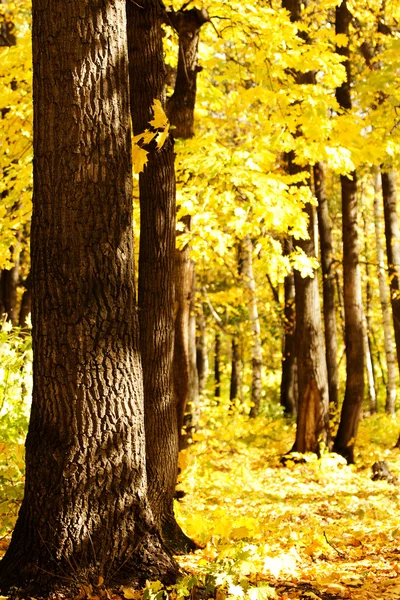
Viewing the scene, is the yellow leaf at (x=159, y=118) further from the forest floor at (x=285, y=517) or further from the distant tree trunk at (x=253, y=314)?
the distant tree trunk at (x=253, y=314)

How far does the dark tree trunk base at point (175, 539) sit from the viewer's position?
5.03 m

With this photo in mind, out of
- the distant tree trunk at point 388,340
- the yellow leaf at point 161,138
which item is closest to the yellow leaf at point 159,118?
the yellow leaf at point 161,138

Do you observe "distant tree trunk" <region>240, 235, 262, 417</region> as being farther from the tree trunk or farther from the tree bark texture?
the tree trunk

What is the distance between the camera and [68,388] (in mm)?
3678

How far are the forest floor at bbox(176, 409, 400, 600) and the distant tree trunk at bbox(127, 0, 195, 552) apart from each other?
76cm

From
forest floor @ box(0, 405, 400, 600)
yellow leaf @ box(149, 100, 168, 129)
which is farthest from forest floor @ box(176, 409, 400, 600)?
yellow leaf @ box(149, 100, 168, 129)

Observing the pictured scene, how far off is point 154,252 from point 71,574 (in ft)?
8.83

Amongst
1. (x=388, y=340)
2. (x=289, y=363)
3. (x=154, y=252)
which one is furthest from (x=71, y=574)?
(x=388, y=340)

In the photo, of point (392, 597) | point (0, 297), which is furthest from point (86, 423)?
point (0, 297)

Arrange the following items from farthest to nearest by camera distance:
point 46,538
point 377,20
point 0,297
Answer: point 0,297 < point 377,20 < point 46,538

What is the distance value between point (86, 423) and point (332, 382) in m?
12.6

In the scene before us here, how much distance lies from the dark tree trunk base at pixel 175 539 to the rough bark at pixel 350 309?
7115 millimetres

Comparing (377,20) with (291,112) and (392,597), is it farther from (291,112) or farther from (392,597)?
(392,597)

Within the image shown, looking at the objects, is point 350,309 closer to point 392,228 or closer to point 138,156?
point 392,228
